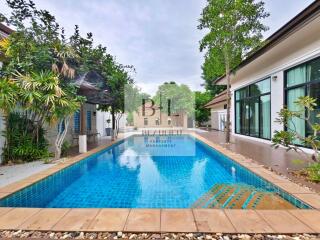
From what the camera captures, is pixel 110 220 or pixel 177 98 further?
pixel 177 98

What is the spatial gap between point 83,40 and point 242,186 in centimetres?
1011

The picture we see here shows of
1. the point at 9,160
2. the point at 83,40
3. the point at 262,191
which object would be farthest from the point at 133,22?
the point at 262,191

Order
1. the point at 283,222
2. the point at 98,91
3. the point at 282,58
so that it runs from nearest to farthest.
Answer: the point at 283,222 < the point at 282,58 < the point at 98,91

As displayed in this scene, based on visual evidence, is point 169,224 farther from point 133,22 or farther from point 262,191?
point 133,22

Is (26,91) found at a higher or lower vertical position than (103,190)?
higher

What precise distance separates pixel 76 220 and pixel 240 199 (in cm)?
316

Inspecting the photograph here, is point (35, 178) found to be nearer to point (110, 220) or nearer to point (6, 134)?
point (6, 134)

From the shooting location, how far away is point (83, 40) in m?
11.0

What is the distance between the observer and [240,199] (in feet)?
14.5

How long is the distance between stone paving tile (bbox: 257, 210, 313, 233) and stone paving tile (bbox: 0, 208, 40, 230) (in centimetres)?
364

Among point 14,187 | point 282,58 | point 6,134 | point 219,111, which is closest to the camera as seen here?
point 14,187

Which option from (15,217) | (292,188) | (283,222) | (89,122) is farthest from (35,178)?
(89,122)

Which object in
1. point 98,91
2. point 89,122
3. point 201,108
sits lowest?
point 89,122

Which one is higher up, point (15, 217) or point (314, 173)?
point (314, 173)
